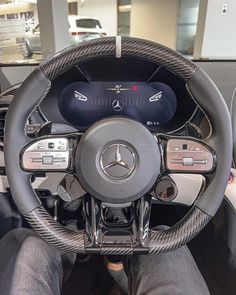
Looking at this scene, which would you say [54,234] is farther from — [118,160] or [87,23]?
[87,23]

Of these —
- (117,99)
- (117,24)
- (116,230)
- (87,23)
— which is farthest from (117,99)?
(117,24)

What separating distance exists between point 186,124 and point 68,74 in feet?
1.01

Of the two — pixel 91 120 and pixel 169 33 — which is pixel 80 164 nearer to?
pixel 91 120

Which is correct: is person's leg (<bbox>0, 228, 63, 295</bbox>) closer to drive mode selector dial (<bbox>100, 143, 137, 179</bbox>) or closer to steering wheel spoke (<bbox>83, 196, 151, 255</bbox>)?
steering wheel spoke (<bbox>83, 196, 151, 255</bbox>)

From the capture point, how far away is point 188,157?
0.63 meters

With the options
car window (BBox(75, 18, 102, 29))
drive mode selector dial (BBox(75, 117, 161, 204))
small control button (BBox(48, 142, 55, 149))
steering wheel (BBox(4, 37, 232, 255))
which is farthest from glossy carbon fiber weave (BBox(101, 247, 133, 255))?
car window (BBox(75, 18, 102, 29))

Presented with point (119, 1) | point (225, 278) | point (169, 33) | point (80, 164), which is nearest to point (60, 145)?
point (80, 164)

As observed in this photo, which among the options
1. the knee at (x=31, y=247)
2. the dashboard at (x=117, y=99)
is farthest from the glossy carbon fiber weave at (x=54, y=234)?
the dashboard at (x=117, y=99)

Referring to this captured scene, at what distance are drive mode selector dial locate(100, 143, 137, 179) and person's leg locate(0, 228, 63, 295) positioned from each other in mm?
271

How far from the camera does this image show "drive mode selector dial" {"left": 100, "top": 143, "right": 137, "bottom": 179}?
24.6 inches

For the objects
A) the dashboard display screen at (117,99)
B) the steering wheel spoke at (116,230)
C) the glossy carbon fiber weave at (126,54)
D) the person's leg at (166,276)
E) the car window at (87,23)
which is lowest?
the car window at (87,23)

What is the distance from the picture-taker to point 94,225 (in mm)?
662

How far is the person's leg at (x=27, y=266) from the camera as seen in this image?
2.12ft

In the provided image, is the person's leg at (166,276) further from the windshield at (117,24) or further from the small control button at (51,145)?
the windshield at (117,24)
